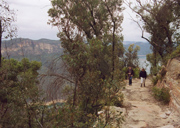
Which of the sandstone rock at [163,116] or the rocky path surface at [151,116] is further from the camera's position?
the sandstone rock at [163,116]

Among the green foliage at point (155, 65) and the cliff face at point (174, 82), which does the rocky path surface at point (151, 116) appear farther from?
the green foliage at point (155, 65)

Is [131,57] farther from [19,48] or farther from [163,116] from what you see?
[19,48]

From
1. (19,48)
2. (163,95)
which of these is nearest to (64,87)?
(19,48)

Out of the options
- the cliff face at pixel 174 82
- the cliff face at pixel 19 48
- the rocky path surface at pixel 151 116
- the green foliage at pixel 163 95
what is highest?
the cliff face at pixel 19 48

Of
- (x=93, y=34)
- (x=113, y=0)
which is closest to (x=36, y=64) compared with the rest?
(x=93, y=34)

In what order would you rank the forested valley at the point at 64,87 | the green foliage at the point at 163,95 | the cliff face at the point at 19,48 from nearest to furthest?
the forested valley at the point at 64,87 < the cliff face at the point at 19,48 < the green foliage at the point at 163,95

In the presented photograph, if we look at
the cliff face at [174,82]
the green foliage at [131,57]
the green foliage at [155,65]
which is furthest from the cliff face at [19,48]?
the green foliage at [131,57]

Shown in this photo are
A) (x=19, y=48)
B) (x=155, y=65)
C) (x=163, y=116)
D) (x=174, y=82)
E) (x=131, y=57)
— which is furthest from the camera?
(x=131, y=57)

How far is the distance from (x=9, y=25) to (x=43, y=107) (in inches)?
184

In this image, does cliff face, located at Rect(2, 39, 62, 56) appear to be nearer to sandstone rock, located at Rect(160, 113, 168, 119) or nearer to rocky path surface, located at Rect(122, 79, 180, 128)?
rocky path surface, located at Rect(122, 79, 180, 128)

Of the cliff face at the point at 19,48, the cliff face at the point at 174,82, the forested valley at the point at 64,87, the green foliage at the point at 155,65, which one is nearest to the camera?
the forested valley at the point at 64,87

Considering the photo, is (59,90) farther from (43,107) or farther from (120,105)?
(120,105)

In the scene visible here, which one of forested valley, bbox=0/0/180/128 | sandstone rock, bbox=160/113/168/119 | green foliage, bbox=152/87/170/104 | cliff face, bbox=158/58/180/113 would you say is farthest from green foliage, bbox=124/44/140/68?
sandstone rock, bbox=160/113/168/119

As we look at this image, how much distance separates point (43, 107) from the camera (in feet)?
18.6
